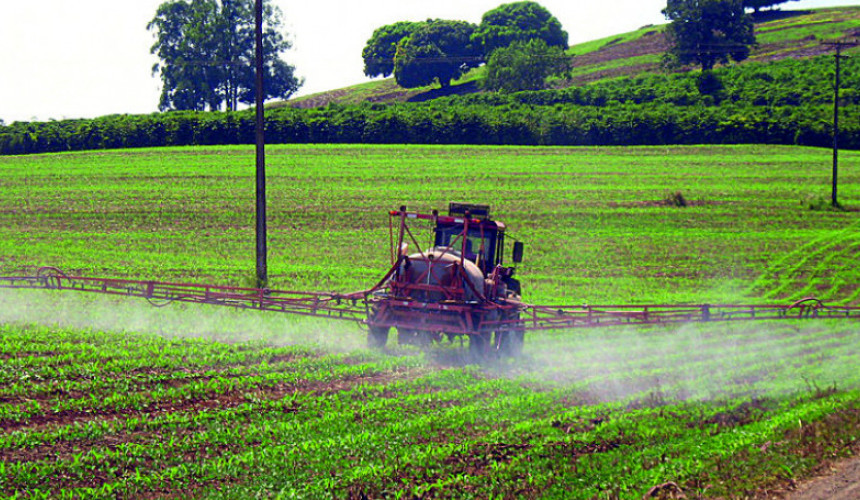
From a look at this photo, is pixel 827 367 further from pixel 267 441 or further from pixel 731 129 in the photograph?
pixel 731 129

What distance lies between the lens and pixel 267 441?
1313 centimetres

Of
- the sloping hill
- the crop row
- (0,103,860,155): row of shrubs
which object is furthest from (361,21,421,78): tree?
the crop row

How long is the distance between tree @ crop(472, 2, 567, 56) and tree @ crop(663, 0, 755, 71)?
30.0 metres

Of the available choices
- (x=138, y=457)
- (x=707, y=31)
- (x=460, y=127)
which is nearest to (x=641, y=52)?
(x=707, y=31)

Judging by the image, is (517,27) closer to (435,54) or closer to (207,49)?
(435,54)

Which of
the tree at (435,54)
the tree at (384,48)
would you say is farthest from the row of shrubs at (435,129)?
the tree at (384,48)

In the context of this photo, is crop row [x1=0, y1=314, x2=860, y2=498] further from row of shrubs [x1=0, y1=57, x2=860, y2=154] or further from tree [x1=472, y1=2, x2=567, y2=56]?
tree [x1=472, y1=2, x2=567, y2=56]

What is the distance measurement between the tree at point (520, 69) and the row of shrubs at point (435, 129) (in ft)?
101

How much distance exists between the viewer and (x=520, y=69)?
4247 inches

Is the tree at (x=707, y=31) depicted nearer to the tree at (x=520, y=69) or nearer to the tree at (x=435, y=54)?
the tree at (x=520, y=69)

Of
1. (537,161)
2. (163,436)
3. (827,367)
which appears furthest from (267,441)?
(537,161)

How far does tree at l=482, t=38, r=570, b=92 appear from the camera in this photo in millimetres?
107562

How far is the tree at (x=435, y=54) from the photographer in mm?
128000

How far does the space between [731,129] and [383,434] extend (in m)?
68.4
